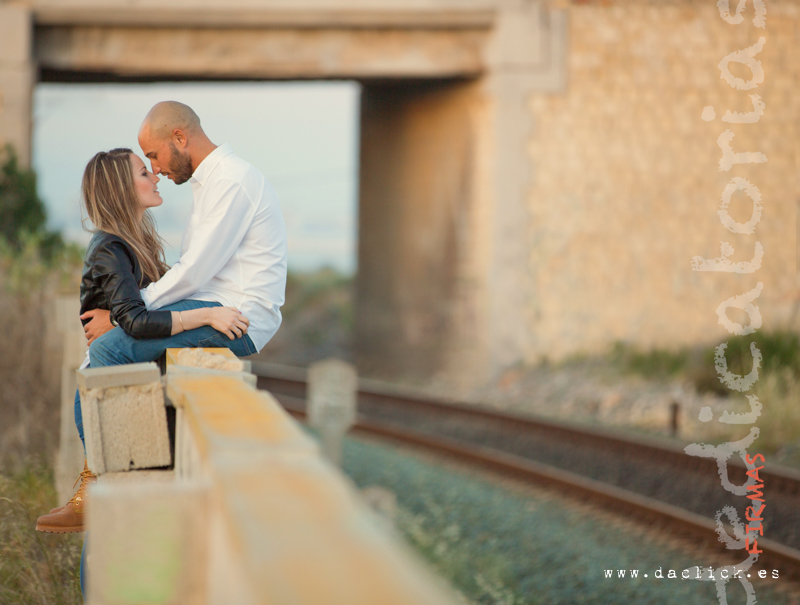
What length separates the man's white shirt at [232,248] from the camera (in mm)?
2801

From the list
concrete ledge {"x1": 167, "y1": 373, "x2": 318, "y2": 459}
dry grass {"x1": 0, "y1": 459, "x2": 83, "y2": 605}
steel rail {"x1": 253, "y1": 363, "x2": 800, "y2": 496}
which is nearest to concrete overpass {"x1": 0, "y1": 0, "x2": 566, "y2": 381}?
steel rail {"x1": 253, "y1": 363, "x2": 800, "y2": 496}

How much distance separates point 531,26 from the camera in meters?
11.5

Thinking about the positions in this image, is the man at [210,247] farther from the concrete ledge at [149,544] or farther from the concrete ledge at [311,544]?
the concrete ledge at [311,544]

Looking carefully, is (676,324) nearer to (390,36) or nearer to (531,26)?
(531,26)

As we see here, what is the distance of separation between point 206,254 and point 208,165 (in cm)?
33

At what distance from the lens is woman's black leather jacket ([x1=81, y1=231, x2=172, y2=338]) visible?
9.02 feet

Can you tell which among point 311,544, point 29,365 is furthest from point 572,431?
point 311,544

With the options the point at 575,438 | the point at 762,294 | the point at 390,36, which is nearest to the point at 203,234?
the point at 575,438

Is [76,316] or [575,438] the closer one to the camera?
[76,316]

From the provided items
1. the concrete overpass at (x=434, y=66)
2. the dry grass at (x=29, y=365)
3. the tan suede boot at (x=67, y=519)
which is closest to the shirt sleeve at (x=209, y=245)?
the tan suede boot at (x=67, y=519)

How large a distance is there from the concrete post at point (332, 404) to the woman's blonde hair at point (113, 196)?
15.8 feet

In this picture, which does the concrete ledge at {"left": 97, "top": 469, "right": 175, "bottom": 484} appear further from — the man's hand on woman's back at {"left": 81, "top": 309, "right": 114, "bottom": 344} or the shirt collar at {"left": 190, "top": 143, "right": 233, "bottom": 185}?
the shirt collar at {"left": 190, "top": 143, "right": 233, "bottom": 185}

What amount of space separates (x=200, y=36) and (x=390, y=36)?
8.78ft

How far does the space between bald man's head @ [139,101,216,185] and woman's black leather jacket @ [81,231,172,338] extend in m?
0.31
